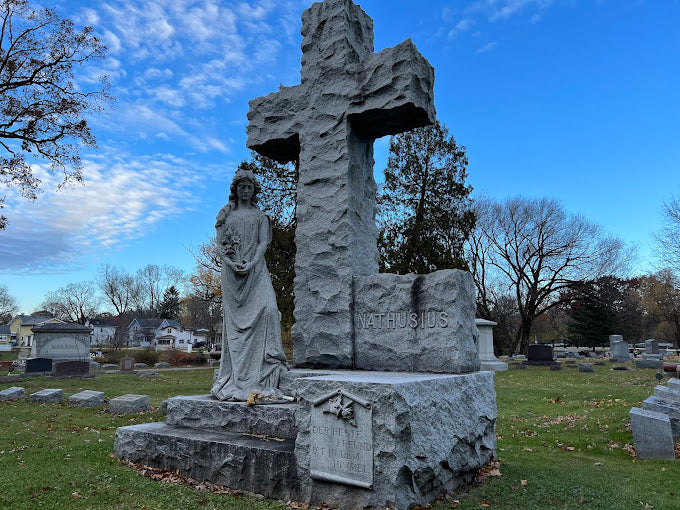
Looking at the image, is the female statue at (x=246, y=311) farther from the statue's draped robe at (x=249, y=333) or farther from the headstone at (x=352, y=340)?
the headstone at (x=352, y=340)

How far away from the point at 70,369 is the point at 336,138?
15607 mm

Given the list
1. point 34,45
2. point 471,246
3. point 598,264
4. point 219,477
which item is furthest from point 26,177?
point 598,264

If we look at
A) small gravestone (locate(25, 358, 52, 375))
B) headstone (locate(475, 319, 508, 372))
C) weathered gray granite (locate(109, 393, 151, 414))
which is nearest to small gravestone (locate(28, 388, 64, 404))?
weathered gray granite (locate(109, 393, 151, 414))

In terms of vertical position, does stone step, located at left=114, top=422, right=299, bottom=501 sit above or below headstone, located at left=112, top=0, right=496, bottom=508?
below

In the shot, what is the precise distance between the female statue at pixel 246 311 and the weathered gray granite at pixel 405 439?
1.26 meters

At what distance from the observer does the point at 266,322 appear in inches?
213

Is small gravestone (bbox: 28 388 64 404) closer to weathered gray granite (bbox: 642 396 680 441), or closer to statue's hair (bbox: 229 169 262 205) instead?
statue's hair (bbox: 229 169 262 205)

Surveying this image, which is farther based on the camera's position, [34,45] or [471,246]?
[471,246]

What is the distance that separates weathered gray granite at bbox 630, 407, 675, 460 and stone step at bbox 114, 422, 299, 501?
14.6 feet

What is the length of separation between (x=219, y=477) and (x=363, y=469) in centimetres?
157

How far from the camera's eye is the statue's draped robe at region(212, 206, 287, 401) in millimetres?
5320

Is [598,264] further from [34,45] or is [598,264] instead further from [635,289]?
[34,45]

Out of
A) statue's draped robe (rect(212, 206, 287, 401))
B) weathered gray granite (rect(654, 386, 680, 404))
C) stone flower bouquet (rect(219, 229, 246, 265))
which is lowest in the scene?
weathered gray granite (rect(654, 386, 680, 404))

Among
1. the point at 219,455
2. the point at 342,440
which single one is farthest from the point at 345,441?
the point at 219,455
